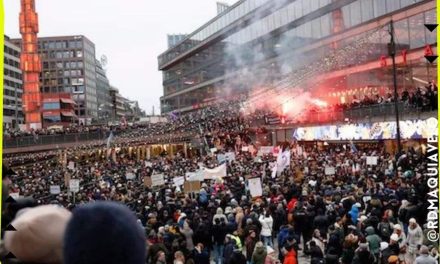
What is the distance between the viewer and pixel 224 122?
47406mm

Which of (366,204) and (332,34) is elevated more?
(332,34)

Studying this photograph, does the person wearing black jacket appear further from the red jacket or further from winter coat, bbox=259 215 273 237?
the red jacket

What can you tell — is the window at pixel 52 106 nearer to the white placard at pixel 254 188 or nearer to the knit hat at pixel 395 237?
the white placard at pixel 254 188

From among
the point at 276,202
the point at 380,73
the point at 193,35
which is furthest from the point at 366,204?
the point at 193,35

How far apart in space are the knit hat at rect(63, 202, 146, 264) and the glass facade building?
35928 millimetres

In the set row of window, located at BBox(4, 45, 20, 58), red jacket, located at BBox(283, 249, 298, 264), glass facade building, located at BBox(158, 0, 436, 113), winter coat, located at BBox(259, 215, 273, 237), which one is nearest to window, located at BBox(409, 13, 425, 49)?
glass facade building, located at BBox(158, 0, 436, 113)

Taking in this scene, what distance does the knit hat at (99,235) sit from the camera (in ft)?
5.29

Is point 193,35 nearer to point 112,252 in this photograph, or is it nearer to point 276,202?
point 276,202

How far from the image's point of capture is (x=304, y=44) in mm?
55469

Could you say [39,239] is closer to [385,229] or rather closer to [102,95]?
[385,229]

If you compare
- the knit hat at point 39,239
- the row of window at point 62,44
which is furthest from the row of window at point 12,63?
the knit hat at point 39,239

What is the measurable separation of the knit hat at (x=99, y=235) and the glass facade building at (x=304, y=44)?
35.9 m

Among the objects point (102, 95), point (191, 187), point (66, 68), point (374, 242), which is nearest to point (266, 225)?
point (374, 242)

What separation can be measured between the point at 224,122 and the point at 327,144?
398 inches
